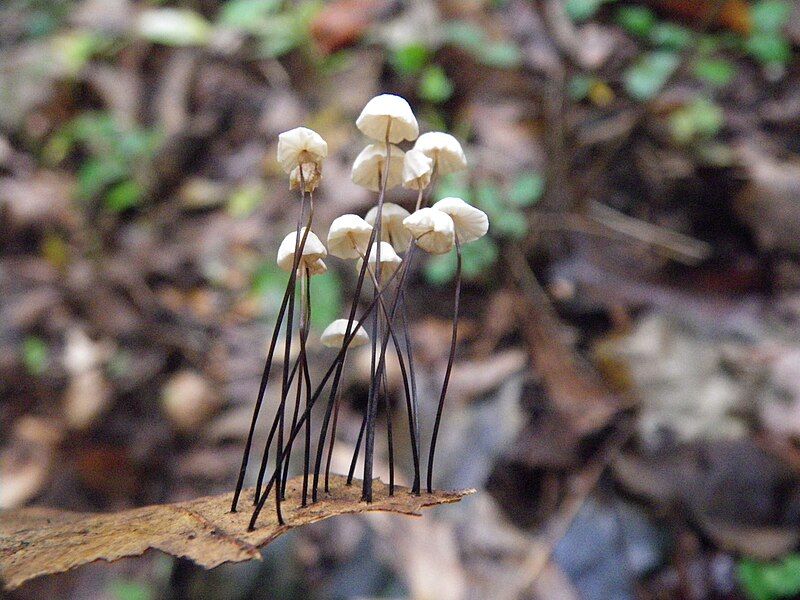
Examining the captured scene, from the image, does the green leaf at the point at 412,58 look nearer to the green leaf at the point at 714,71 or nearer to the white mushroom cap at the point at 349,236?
the green leaf at the point at 714,71

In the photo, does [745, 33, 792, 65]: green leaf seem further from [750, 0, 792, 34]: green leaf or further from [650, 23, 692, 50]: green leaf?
[650, 23, 692, 50]: green leaf

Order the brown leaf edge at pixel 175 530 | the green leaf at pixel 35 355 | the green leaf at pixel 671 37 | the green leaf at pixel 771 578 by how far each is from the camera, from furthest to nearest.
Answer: the green leaf at pixel 671 37, the green leaf at pixel 35 355, the green leaf at pixel 771 578, the brown leaf edge at pixel 175 530

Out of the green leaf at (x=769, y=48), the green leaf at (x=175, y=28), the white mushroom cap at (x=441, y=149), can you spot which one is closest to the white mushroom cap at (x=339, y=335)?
the white mushroom cap at (x=441, y=149)

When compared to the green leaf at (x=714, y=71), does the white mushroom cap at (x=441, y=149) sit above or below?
below

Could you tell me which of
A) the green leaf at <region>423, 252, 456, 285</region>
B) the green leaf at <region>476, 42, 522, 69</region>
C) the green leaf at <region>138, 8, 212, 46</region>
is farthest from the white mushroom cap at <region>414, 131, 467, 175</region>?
the green leaf at <region>138, 8, 212, 46</region>

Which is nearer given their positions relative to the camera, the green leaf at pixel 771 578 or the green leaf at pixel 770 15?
the green leaf at pixel 771 578
